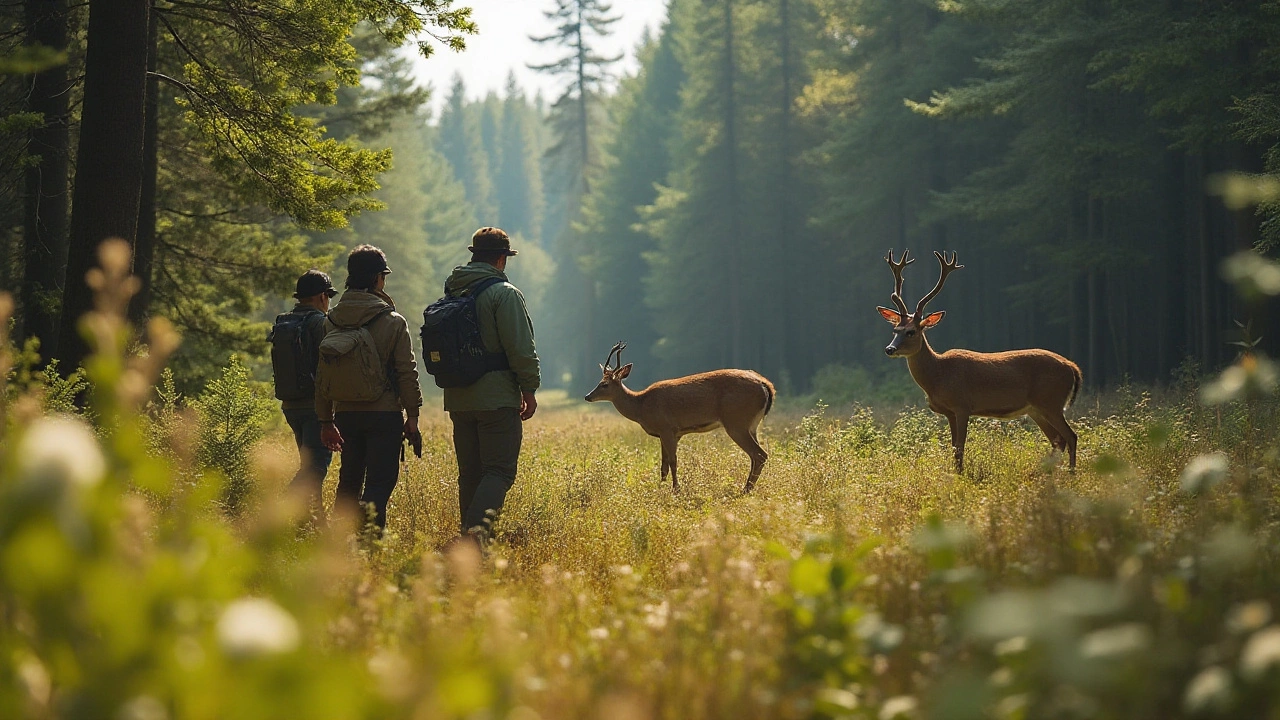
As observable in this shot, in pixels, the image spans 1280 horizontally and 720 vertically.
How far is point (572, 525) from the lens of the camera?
7.17 m

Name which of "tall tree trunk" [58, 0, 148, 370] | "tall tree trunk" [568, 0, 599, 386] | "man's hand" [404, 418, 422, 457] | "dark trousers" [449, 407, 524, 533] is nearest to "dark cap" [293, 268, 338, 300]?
"tall tree trunk" [58, 0, 148, 370]

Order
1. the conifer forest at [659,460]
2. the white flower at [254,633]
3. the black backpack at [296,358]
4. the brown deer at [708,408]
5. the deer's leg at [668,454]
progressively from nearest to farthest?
1. the white flower at [254,633]
2. the conifer forest at [659,460]
3. the black backpack at [296,358]
4. the deer's leg at [668,454]
5. the brown deer at [708,408]

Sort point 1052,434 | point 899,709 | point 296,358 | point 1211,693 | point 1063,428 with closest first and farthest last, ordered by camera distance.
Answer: point 1211,693, point 899,709, point 296,358, point 1063,428, point 1052,434

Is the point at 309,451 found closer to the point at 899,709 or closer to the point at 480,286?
the point at 480,286

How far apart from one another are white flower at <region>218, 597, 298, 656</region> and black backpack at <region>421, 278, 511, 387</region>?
16.7 feet

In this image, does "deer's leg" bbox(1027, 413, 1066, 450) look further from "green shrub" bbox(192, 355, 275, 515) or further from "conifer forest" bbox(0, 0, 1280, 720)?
Answer: "green shrub" bbox(192, 355, 275, 515)

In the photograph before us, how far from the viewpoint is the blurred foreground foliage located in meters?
1.79

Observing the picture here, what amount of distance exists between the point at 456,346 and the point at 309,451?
171 centimetres

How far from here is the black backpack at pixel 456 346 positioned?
6738 mm

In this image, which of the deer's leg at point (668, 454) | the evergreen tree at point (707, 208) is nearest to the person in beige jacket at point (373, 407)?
the deer's leg at point (668, 454)

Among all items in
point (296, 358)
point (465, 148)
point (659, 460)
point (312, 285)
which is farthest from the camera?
point (465, 148)

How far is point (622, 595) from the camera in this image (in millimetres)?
4633

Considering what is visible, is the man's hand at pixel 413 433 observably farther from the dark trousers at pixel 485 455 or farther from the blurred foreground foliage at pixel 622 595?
the blurred foreground foliage at pixel 622 595

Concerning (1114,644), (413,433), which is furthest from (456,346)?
(1114,644)
